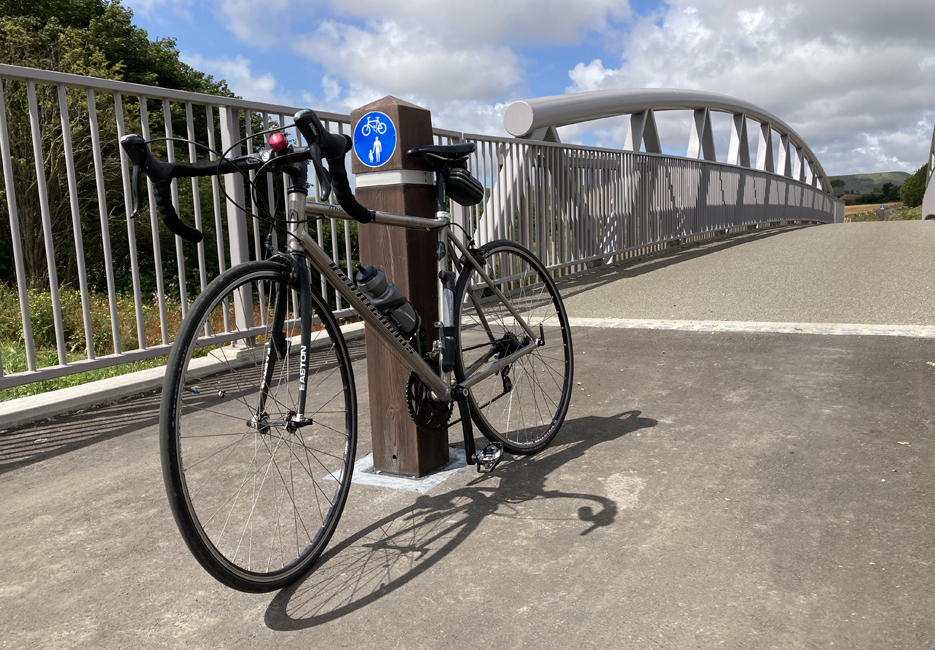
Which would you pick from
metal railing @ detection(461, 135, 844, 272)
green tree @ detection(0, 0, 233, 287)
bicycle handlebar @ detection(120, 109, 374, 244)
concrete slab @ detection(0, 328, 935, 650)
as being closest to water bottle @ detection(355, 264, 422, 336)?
bicycle handlebar @ detection(120, 109, 374, 244)

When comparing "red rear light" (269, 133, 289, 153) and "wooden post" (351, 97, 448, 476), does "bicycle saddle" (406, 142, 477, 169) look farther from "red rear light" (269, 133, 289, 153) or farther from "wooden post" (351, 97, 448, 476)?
"red rear light" (269, 133, 289, 153)

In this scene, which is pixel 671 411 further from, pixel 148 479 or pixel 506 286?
pixel 148 479

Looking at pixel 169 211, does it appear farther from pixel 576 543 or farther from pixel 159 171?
pixel 576 543

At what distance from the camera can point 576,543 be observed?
2406 mm

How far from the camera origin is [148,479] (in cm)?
313

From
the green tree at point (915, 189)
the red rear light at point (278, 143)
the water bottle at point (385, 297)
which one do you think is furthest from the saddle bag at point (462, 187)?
the green tree at point (915, 189)

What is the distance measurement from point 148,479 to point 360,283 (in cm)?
139

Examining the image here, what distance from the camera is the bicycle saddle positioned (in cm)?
285

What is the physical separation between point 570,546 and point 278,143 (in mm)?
1513

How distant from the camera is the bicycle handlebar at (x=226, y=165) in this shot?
1.96m

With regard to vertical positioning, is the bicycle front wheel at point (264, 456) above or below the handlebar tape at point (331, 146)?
below

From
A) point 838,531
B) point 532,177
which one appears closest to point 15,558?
point 838,531

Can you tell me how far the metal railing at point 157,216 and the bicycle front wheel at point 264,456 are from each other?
36 cm

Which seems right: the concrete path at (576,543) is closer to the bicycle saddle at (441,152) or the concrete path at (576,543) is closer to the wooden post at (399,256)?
the wooden post at (399,256)
